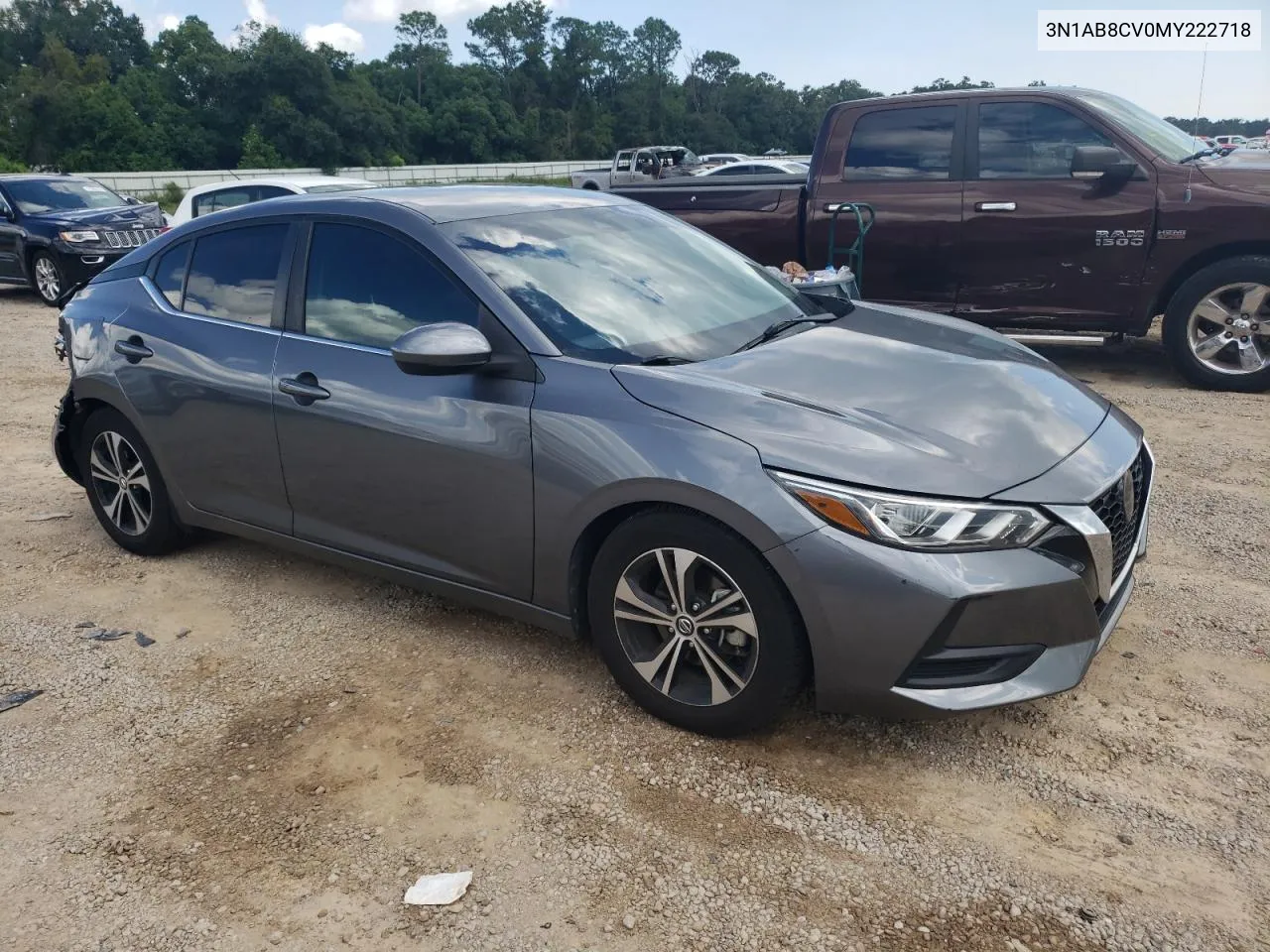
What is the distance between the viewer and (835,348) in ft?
11.2

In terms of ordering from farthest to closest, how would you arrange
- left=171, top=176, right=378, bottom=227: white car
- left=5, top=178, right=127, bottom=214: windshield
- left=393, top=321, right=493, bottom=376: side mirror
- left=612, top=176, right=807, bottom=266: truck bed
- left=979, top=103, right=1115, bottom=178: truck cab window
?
left=5, top=178, right=127, bottom=214: windshield < left=171, top=176, right=378, bottom=227: white car < left=612, top=176, right=807, bottom=266: truck bed < left=979, top=103, right=1115, bottom=178: truck cab window < left=393, top=321, right=493, bottom=376: side mirror

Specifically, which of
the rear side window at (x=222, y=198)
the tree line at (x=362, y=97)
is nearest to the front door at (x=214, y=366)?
the rear side window at (x=222, y=198)

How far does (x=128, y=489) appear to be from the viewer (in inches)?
182

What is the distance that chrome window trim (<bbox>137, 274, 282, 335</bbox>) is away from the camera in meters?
3.92

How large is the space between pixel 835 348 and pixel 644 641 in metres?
1.19

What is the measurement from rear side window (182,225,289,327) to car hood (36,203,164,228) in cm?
1069

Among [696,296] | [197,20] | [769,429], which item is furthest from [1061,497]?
[197,20]

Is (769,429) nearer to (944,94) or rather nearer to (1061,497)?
(1061,497)

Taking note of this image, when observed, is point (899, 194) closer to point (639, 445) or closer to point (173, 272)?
point (173, 272)

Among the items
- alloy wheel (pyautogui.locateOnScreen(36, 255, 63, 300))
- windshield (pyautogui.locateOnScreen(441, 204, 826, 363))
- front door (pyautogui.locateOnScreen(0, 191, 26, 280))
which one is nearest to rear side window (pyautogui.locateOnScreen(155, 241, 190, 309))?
windshield (pyautogui.locateOnScreen(441, 204, 826, 363))

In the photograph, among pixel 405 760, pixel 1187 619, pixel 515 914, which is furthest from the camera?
pixel 1187 619

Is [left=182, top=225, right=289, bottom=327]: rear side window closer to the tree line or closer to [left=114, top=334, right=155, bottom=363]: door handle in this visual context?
[left=114, top=334, right=155, bottom=363]: door handle

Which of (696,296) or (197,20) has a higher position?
(197,20)

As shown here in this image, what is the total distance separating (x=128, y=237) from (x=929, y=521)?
13.7 m
